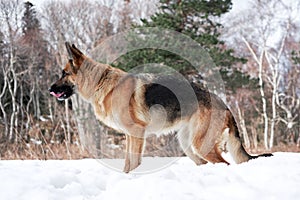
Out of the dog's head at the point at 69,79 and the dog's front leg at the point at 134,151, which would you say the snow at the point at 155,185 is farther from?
the dog's head at the point at 69,79

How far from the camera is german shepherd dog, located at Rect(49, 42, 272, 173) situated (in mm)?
4000

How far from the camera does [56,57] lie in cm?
2108

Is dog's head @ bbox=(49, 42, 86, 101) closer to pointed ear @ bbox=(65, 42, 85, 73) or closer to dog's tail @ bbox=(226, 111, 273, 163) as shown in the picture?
pointed ear @ bbox=(65, 42, 85, 73)

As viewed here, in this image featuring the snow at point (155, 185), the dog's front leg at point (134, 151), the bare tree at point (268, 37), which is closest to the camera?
the snow at point (155, 185)

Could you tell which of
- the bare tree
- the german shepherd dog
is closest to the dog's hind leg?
the german shepherd dog

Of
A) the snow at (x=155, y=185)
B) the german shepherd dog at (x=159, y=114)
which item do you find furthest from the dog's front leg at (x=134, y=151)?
the snow at (x=155, y=185)

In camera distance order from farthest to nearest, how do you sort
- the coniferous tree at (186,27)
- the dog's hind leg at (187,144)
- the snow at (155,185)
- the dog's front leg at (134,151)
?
the coniferous tree at (186,27), the dog's hind leg at (187,144), the dog's front leg at (134,151), the snow at (155,185)

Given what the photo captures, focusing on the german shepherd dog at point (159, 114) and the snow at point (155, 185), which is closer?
the snow at point (155, 185)

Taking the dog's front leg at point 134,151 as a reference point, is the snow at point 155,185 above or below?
above

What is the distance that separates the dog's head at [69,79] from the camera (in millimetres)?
4469

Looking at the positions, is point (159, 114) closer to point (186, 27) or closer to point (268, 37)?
point (186, 27)

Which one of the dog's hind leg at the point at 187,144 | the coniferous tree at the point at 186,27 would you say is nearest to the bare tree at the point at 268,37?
the coniferous tree at the point at 186,27

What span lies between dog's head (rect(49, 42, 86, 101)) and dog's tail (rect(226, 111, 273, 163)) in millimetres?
2167

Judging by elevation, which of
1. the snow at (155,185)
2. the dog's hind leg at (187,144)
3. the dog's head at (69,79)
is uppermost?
the dog's head at (69,79)
